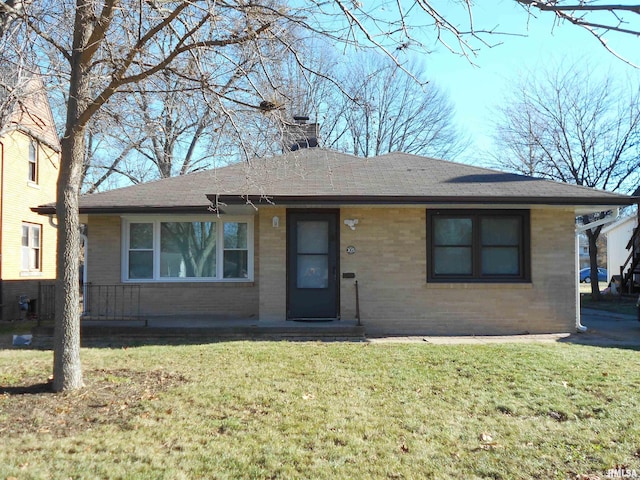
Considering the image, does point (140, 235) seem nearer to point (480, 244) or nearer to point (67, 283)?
point (67, 283)

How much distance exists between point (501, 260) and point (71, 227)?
324 inches

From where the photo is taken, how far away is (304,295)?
10.9m

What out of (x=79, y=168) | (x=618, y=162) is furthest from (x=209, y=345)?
(x=618, y=162)

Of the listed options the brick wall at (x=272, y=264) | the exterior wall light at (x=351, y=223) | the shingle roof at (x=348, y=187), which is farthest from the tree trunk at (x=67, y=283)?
the exterior wall light at (x=351, y=223)

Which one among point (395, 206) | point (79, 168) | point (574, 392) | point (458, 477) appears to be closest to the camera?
point (458, 477)

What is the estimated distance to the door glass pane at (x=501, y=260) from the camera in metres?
11.0

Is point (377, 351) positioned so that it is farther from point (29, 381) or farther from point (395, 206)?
point (29, 381)

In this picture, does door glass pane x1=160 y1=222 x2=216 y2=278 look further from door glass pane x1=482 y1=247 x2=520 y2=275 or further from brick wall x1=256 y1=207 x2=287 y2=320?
door glass pane x1=482 y1=247 x2=520 y2=275

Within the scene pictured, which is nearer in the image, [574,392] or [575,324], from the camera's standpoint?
[574,392]

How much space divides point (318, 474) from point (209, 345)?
5.49m

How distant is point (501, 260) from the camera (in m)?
11.0

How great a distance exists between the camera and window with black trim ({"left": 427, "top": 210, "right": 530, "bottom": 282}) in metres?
10.9

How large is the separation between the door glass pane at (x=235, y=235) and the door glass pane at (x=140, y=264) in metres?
1.80

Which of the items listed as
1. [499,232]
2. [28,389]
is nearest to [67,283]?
[28,389]
